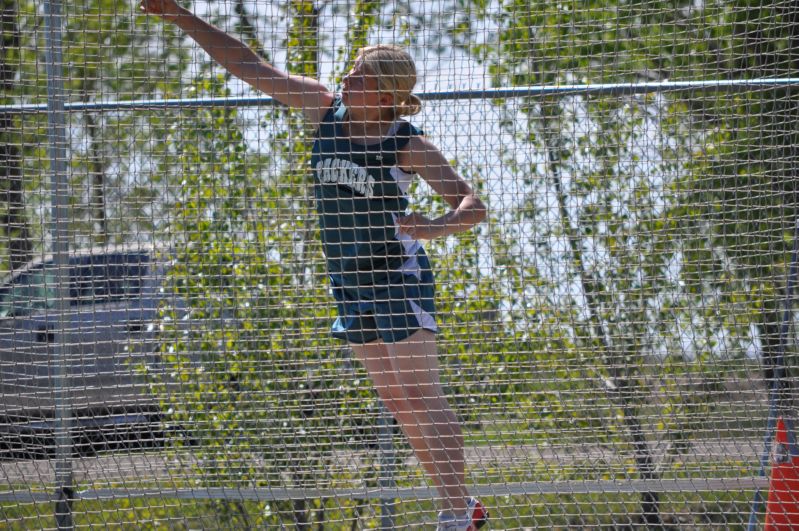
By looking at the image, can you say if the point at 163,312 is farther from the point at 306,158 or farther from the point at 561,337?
the point at 561,337

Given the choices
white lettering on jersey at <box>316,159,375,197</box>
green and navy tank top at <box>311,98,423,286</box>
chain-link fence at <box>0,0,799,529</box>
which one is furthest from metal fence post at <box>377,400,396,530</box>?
white lettering on jersey at <box>316,159,375,197</box>

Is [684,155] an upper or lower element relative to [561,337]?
upper

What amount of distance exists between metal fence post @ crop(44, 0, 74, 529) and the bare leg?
0.98 meters

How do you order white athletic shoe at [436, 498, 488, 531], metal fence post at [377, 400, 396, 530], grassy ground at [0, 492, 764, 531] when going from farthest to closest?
1. grassy ground at [0, 492, 764, 531]
2. metal fence post at [377, 400, 396, 530]
3. white athletic shoe at [436, 498, 488, 531]

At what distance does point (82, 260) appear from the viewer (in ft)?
9.50

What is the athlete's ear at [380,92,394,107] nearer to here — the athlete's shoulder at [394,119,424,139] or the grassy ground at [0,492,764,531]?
the athlete's shoulder at [394,119,424,139]

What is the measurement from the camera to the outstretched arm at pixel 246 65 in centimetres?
219

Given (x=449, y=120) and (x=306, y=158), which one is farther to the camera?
(x=306, y=158)

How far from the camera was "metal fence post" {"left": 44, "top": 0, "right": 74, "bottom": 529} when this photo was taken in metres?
2.47

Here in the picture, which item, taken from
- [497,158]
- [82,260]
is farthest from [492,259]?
[82,260]

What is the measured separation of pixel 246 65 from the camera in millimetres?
2258

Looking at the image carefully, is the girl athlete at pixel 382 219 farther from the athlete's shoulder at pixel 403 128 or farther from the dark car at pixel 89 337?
the dark car at pixel 89 337

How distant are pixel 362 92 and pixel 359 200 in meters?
0.29

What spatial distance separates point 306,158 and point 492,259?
0.77 metres
